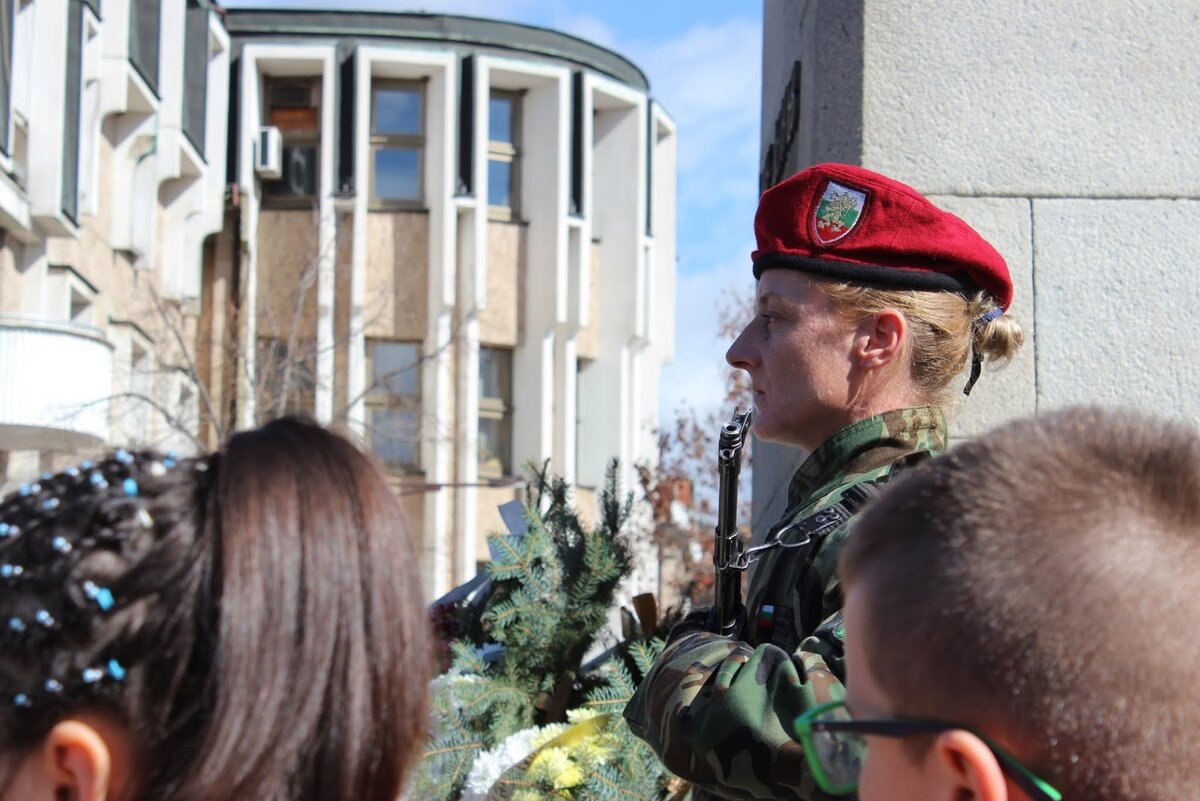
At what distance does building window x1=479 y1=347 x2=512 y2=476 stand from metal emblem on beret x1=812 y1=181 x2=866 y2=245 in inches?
906

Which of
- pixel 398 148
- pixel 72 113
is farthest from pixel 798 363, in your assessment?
pixel 398 148

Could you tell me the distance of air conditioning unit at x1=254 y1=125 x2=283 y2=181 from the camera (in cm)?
2384

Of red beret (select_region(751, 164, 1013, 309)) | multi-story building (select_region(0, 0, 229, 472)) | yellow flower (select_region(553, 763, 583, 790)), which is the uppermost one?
multi-story building (select_region(0, 0, 229, 472))

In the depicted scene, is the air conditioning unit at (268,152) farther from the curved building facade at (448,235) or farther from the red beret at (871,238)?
the red beret at (871,238)

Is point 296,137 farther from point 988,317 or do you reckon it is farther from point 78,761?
point 78,761

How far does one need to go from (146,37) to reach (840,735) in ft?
64.5

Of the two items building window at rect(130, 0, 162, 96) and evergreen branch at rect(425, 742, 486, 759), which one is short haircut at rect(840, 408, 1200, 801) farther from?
building window at rect(130, 0, 162, 96)

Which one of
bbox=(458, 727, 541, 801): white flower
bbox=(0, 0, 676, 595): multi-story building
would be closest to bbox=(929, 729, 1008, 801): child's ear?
bbox=(458, 727, 541, 801): white flower

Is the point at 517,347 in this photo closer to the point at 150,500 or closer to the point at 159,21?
the point at 159,21

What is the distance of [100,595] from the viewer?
132 cm

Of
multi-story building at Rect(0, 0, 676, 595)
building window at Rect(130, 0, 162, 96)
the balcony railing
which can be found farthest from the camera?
multi-story building at Rect(0, 0, 676, 595)

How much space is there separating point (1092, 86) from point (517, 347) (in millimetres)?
21982

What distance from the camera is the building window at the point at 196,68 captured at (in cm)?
2125

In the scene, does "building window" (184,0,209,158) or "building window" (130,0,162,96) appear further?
"building window" (184,0,209,158)
